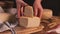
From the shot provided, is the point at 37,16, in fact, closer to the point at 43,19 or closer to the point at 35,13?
the point at 35,13

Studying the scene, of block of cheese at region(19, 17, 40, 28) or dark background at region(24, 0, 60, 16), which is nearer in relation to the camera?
block of cheese at region(19, 17, 40, 28)

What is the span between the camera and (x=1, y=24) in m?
0.73

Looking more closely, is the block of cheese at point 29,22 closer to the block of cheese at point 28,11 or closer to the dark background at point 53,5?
the block of cheese at point 28,11

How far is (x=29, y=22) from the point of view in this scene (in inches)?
29.8

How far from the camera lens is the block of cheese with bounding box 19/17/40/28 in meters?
0.75

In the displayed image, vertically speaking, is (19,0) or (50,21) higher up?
(19,0)

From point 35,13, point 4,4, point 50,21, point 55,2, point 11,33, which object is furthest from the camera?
point 55,2

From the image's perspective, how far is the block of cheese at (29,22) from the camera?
0.75 meters

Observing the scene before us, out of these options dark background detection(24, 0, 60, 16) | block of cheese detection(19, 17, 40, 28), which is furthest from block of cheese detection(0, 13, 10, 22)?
dark background detection(24, 0, 60, 16)

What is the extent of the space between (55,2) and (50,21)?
0.32 meters

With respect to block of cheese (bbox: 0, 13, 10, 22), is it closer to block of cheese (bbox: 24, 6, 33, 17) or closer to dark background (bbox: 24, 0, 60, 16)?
block of cheese (bbox: 24, 6, 33, 17)

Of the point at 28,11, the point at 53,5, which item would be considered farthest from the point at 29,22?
the point at 53,5

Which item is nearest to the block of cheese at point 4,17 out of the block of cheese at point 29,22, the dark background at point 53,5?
the block of cheese at point 29,22

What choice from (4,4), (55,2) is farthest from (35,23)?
(55,2)
